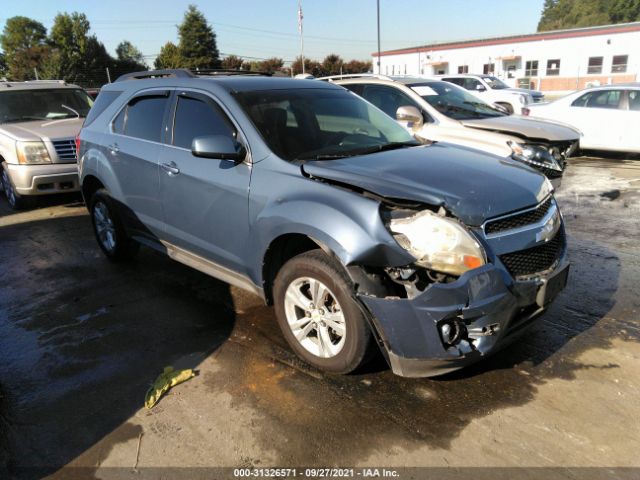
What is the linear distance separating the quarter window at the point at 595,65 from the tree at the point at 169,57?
1562 inches

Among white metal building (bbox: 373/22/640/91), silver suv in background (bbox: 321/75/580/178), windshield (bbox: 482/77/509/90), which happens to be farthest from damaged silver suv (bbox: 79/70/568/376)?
white metal building (bbox: 373/22/640/91)

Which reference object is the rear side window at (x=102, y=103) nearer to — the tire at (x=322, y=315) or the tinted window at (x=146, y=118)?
the tinted window at (x=146, y=118)

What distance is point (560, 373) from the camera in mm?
3178

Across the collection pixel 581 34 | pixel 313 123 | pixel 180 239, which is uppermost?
pixel 581 34

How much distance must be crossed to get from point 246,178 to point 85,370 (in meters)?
1.69

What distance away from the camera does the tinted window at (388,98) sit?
→ 7.34 meters

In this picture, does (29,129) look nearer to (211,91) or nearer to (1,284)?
(1,284)

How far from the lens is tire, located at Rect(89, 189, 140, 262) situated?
505cm

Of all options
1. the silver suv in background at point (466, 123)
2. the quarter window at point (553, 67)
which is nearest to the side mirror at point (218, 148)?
the silver suv in background at point (466, 123)

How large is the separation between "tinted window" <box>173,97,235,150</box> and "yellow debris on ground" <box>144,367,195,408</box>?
5.53 feet

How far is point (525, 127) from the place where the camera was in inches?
290

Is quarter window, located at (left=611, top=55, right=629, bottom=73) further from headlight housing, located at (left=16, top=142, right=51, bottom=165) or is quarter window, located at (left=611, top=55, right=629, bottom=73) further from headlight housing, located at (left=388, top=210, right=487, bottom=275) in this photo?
headlight housing, located at (left=388, top=210, right=487, bottom=275)

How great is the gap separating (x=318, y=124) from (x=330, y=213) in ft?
4.24

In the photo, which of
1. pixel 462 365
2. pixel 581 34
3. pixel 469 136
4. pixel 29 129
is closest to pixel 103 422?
pixel 462 365
